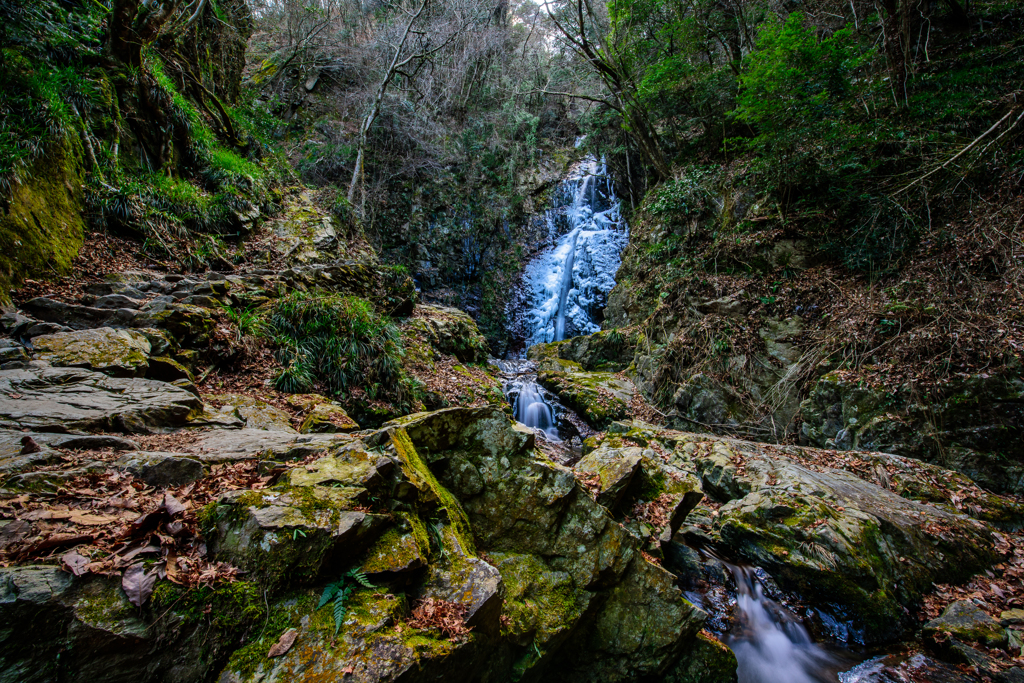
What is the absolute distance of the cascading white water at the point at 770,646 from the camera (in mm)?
3730

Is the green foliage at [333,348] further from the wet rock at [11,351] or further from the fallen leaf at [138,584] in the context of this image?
the fallen leaf at [138,584]

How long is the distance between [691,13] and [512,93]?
8400 millimetres

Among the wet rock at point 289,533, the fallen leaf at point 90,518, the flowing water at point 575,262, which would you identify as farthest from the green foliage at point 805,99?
the fallen leaf at point 90,518

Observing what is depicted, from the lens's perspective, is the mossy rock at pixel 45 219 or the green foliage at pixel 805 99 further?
the green foliage at pixel 805 99

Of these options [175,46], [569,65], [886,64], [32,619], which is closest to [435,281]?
[175,46]

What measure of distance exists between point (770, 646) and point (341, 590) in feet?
14.3

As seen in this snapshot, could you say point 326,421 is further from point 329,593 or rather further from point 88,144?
point 88,144

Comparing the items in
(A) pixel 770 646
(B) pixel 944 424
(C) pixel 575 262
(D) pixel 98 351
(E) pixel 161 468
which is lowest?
(A) pixel 770 646

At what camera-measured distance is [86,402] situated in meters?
3.24

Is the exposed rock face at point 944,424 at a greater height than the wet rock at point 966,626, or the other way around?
the exposed rock face at point 944,424

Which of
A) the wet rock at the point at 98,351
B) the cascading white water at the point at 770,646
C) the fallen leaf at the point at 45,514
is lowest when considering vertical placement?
the cascading white water at the point at 770,646

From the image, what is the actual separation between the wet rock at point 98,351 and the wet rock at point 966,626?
8.20 m

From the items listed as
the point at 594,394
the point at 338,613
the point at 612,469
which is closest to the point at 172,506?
the point at 338,613

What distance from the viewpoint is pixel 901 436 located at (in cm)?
596
